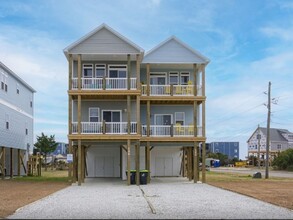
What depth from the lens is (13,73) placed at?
44.3 m

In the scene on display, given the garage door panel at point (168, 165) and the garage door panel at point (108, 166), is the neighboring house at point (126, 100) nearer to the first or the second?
the garage door panel at point (108, 166)

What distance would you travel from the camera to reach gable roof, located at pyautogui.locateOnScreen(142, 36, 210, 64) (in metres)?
36.1

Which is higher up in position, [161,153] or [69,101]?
[69,101]

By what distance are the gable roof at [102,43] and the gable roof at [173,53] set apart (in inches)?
119

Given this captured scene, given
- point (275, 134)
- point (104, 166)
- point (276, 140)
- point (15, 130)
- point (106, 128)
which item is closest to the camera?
point (106, 128)

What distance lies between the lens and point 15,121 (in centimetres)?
4638

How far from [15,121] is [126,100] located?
1545cm

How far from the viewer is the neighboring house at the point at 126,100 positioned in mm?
32969

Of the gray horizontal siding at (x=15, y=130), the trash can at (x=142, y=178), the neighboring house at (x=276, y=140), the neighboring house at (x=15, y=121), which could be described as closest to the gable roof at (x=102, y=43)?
the trash can at (x=142, y=178)

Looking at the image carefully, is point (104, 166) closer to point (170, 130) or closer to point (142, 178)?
point (170, 130)

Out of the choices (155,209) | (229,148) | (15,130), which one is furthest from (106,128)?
(229,148)

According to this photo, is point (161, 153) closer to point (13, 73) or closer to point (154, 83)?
point (154, 83)

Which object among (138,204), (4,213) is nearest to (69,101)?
(138,204)

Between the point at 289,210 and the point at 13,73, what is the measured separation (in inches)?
1324
